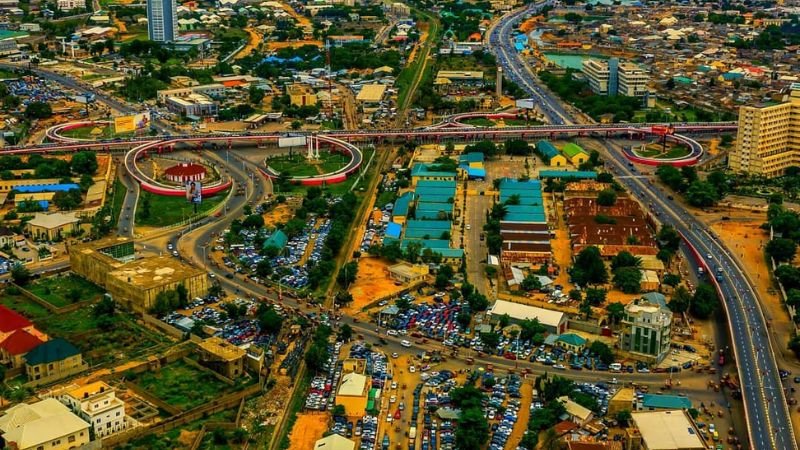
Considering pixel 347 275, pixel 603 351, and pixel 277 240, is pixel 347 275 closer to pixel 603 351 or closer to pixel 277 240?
pixel 277 240

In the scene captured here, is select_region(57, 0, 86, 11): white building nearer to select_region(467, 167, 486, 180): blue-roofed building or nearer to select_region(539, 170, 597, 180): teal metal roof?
select_region(467, 167, 486, 180): blue-roofed building

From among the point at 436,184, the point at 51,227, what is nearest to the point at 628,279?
the point at 436,184

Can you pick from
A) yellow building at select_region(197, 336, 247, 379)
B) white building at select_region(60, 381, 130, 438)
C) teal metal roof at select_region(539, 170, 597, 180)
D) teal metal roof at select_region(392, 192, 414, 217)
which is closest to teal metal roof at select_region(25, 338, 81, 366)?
white building at select_region(60, 381, 130, 438)

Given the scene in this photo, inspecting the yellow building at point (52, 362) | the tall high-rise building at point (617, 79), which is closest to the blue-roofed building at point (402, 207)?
the yellow building at point (52, 362)

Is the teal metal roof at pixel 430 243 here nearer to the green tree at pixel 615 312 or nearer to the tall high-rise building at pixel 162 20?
the green tree at pixel 615 312

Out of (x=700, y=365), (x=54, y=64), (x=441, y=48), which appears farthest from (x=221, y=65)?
(x=700, y=365)

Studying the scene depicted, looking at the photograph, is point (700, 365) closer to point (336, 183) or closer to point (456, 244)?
point (456, 244)
